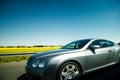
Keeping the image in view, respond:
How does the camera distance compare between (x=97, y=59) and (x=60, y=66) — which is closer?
(x=60, y=66)

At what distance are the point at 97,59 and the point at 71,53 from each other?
1115 mm

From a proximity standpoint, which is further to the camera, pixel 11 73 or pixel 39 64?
pixel 11 73

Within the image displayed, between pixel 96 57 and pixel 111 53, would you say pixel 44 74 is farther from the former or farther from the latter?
pixel 111 53

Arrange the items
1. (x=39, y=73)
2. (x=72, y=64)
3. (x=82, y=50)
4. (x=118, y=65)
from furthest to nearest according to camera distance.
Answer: (x=118, y=65) < (x=82, y=50) < (x=72, y=64) < (x=39, y=73)

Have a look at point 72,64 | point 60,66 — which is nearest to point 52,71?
point 60,66

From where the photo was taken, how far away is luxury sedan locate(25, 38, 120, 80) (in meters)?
3.87

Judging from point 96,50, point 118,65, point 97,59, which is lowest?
point 118,65

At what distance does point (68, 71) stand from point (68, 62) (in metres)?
0.29

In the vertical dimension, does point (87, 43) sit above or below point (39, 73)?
above

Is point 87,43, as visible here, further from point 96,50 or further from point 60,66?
point 60,66

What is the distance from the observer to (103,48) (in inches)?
207

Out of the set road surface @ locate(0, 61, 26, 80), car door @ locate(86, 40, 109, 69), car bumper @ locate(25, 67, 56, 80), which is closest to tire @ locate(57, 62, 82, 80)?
car bumper @ locate(25, 67, 56, 80)

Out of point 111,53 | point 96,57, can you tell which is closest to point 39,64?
point 96,57

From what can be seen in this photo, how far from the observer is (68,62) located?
13.8 ft
